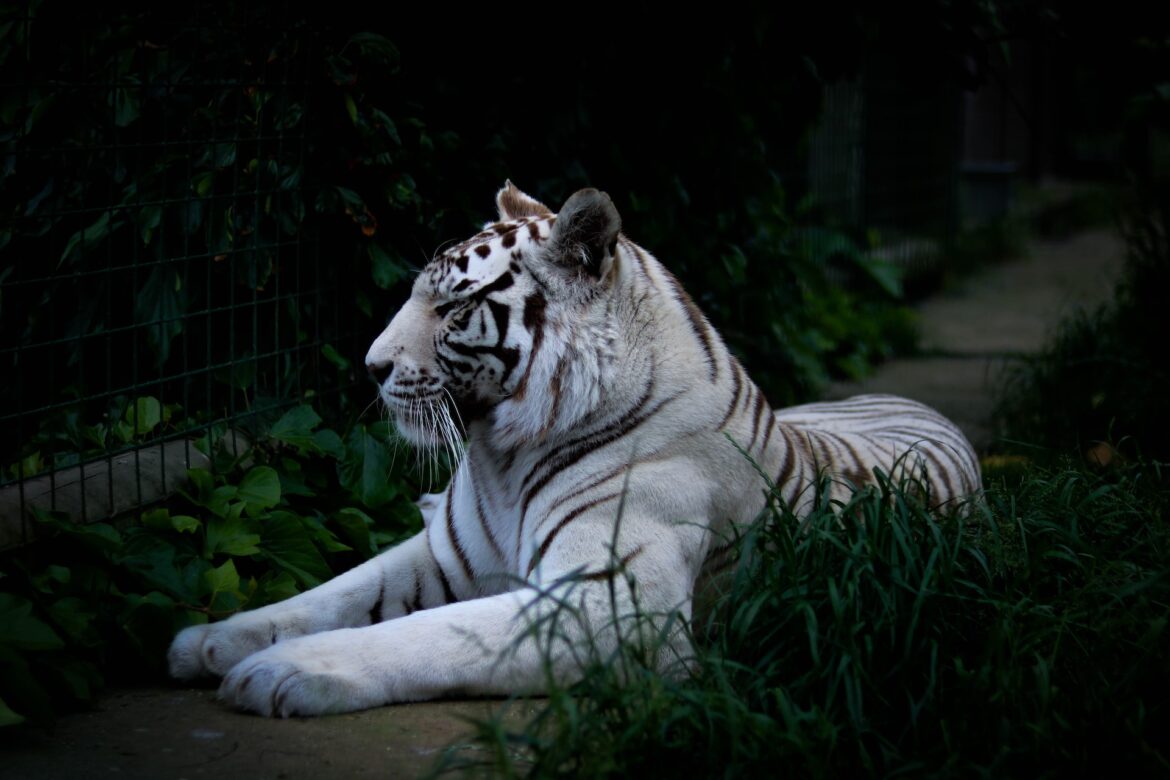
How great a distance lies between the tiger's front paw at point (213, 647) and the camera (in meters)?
2.96

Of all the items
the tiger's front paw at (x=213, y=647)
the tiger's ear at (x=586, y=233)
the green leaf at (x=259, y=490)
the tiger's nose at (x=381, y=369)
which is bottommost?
the tiger's front paw at (x=213, y=647)

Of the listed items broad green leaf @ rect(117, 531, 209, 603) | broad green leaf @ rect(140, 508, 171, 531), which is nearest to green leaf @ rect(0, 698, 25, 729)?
broad green leaf @ rect(117, 531, 209, 603)

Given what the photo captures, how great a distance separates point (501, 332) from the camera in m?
3.11

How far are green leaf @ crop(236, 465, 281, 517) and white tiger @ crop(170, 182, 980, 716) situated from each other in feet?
1.15

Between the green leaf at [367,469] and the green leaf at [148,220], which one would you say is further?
the green leaf at [367,469]

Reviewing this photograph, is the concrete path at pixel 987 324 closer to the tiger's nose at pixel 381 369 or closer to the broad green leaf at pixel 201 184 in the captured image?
the tiger's nose at pixel 381 369

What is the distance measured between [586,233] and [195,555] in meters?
1.31

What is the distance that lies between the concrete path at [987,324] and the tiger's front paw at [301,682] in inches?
125

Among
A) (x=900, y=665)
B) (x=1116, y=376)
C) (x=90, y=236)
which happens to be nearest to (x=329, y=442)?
(x=90, y=236)

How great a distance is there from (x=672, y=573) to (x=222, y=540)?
4.00 feet

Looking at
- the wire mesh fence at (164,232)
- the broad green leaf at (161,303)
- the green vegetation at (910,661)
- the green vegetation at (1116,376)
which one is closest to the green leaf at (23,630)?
the wire mesh fence at (164,232)

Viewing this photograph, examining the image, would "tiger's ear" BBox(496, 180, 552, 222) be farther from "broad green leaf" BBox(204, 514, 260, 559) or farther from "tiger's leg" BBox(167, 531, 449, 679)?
"broad green leaf" BBox(204, 514, 260, 559)

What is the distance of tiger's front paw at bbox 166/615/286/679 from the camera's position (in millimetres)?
2959

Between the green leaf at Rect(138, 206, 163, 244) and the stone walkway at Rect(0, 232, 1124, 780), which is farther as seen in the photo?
the green leaf at Rect(138, 206, 163, 244)
